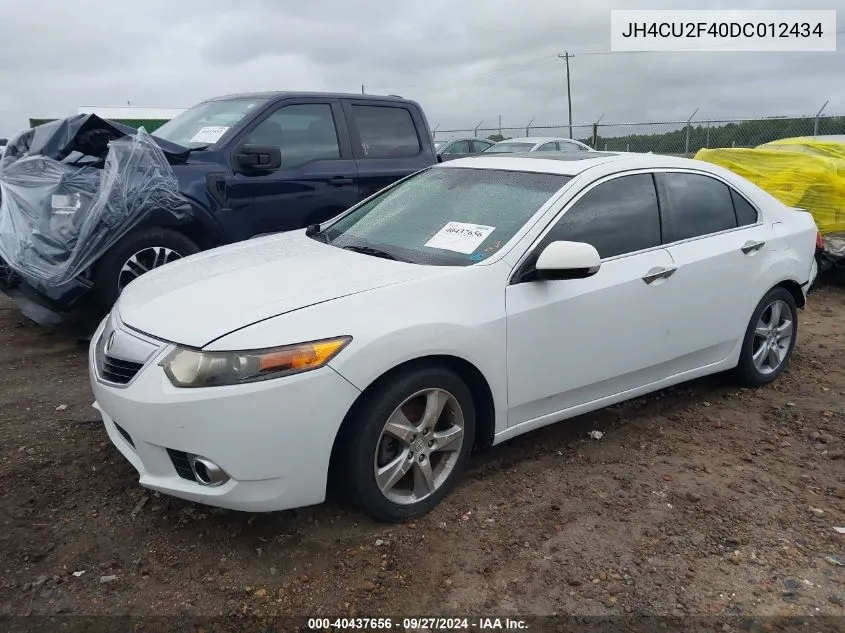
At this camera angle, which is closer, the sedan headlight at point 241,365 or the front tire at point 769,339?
the sedan headlight at point 241,365

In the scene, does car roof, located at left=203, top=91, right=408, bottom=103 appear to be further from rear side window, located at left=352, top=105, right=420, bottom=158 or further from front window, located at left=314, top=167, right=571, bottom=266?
front window, located at left=314, top=167, right=571, bottom=266

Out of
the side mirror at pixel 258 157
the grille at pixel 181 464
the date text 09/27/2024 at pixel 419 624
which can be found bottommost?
the date text 09/27/2024 at pixel 419 624

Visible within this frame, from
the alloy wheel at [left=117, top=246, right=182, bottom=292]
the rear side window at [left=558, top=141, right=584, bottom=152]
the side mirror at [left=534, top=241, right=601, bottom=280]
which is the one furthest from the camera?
the rear side window at [left=558, top=141, right=584, bottom=152]

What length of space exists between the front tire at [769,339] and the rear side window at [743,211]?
484mm

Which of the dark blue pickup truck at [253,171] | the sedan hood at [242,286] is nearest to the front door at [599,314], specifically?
the sedan hood at [242,286]

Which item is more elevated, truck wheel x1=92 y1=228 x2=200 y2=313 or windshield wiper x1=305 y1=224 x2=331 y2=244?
windshield wiper x1=305 y1=224 x2=331 y2=244

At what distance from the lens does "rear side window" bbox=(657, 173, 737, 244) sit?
396 cm

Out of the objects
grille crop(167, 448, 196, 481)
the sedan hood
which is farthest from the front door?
grille crop(167, 448, 196, 481)

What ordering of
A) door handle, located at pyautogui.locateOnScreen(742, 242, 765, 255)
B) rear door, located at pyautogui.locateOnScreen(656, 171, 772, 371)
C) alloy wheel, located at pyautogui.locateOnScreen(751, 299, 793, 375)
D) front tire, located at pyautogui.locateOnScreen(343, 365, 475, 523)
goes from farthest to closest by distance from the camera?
alloy wheel, located at pyautogui.locateOnScreen(751, 299, 793, 375) → door handle, located at pyautogui.locateOnScreen(742, 242, 765, 255) → rear door, located at pyautogui.locateOnScreen(656, 171, 772, 371) → front tire, located at pyautogui.locateOnScreen(343, 365, 475, 523)

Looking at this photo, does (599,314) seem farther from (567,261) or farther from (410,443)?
(410,443)

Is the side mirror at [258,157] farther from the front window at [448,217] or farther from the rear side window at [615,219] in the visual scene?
the rear side window at [615,219]

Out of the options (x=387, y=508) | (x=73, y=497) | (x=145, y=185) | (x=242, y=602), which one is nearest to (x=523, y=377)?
(x=387, y=508)

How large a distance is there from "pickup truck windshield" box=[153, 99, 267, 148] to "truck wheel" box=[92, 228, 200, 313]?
0.98 metres

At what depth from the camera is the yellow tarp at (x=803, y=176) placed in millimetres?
7633
